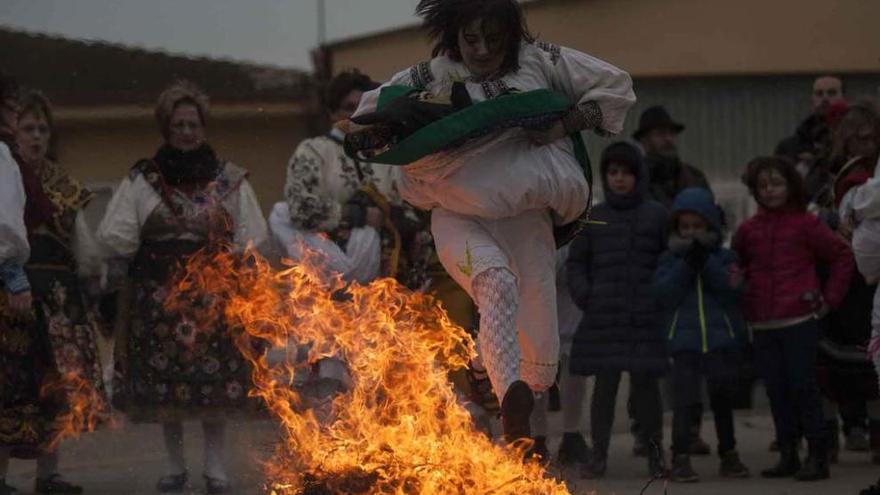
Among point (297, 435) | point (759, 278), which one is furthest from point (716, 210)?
point (297, 435)

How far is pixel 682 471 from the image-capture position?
1103 cm

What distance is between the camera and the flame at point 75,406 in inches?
412

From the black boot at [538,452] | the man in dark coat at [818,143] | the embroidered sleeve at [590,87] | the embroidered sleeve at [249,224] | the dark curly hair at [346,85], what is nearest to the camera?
the black boot at [538,452]

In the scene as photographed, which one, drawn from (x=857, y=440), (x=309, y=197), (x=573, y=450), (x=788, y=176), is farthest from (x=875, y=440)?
(x=309, y=197)

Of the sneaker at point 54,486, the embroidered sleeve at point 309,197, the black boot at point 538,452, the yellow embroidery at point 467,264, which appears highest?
the embroidered sleeve at point 309,197

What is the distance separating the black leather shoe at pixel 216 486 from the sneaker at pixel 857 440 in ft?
13.7

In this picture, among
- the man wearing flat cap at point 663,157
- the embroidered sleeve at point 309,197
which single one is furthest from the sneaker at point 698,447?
the embroidered sleeve at point 309,197

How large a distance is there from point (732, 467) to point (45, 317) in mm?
3844

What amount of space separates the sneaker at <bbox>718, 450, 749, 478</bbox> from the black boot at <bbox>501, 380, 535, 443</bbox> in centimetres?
368

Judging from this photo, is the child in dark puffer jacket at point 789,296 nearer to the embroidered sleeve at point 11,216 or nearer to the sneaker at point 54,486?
the sneaker at point 54,486

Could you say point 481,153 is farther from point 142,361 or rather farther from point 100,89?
point 100,89

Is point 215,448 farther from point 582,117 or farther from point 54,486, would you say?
point 582,117

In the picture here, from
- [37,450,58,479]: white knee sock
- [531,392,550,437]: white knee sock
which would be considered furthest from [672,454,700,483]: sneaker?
[37,450,58,479]: white knee sock

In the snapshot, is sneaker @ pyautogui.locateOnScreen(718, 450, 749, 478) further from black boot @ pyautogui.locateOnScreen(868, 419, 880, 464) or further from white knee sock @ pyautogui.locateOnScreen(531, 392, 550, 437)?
white knee sock @ pyautogui.locateOnScreen(531, 392, 550, 437)
